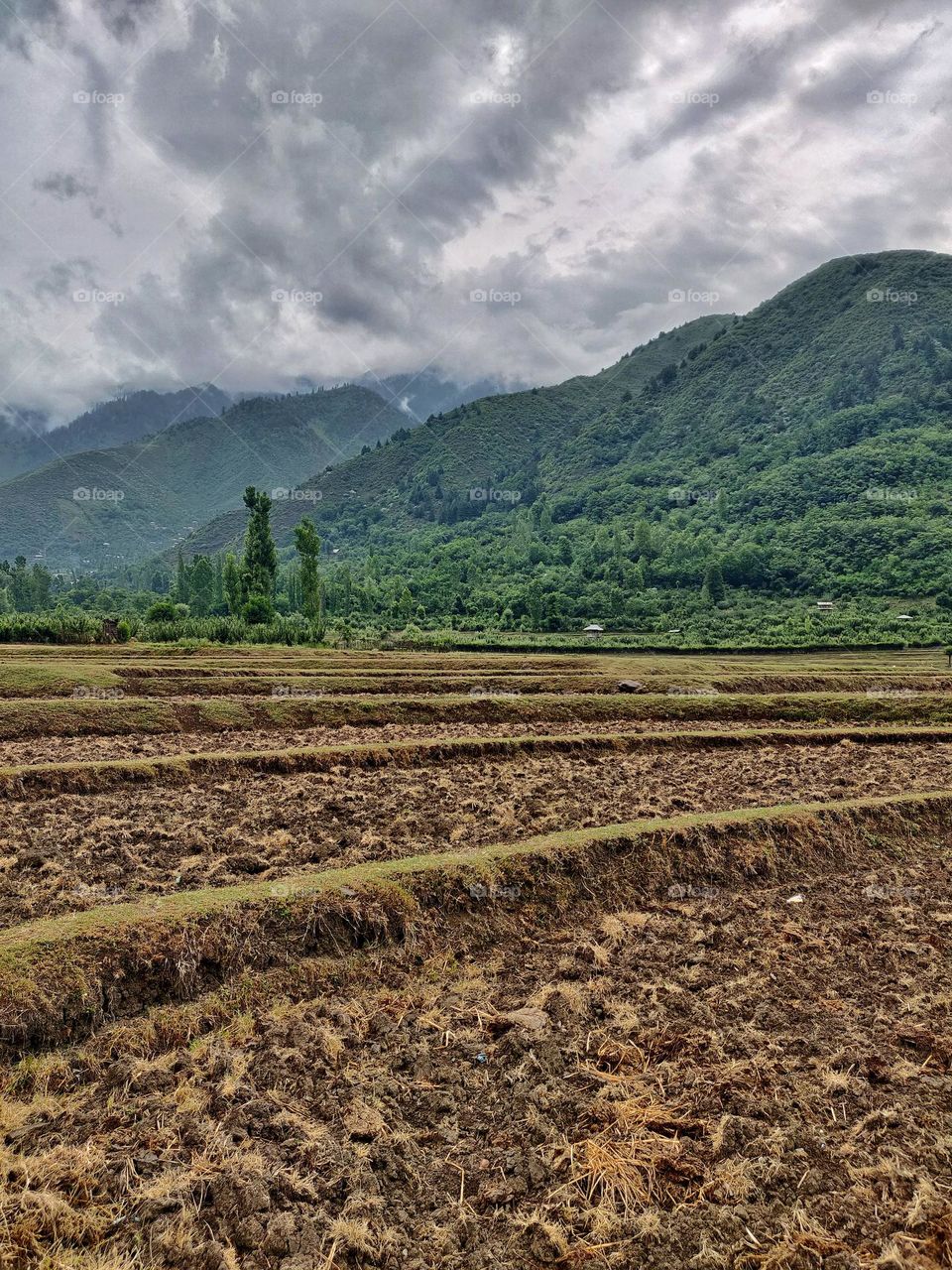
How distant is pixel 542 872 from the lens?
12586 millimetres

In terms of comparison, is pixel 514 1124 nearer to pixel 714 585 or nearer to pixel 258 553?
pixel 258 553

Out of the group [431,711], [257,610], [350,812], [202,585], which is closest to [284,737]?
[431,711]

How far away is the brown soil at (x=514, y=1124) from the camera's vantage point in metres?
5.74

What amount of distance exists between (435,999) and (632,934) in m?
3.59

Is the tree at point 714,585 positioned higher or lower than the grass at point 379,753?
higher

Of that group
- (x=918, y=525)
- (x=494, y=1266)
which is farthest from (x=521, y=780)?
(x=918, y=525)

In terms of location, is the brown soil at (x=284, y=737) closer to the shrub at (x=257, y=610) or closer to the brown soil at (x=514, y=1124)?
the brown soil at (x=514, y=1124)

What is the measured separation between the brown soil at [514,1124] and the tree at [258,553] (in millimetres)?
75782

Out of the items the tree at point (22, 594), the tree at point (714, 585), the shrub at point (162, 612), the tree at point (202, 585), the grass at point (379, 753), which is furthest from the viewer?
the tree at point (22, 594)

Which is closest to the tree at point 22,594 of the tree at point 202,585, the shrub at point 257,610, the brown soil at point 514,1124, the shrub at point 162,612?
the tree at point 202,585

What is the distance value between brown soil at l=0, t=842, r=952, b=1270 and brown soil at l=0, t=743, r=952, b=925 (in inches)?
140

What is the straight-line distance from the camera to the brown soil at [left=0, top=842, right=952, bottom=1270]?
574 cm

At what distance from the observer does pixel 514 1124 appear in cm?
714

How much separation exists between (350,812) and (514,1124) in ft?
30.7
